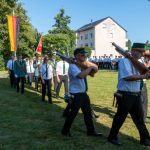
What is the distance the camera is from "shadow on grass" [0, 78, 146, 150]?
7.44 meters

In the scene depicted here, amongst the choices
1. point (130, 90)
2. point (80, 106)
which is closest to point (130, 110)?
point (130, 90)

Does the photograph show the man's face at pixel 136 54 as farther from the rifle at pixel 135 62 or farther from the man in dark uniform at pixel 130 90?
the rifle at pixel 135 62

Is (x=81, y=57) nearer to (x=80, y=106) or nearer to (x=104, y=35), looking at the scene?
(x=80, y=106)

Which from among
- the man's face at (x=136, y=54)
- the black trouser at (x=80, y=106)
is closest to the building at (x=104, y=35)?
the black trouser at (x=80, y=106)

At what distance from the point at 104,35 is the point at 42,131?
85.4 m

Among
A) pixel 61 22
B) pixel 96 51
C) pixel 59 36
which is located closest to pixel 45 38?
pixel 59 36

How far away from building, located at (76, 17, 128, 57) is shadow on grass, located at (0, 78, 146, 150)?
77192 millimetres

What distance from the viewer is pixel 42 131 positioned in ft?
28.6

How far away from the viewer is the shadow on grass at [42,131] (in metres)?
7.44

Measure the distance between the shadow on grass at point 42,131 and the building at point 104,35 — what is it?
7719cm

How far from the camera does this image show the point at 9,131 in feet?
28.8

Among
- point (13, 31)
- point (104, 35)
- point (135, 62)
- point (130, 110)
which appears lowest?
point (130, 110)

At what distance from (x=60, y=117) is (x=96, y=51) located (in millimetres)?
80555

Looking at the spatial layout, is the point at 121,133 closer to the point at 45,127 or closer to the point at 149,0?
the point at 45,127
